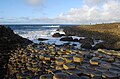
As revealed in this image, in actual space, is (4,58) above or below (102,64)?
below

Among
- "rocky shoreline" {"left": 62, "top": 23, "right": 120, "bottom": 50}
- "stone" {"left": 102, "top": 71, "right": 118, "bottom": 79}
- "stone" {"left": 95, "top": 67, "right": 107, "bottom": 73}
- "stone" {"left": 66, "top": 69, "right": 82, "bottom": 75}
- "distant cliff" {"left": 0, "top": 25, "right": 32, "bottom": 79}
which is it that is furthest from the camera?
"rocky shoreline" {"left": 62, "top": 23, "right": 120, "bottom": 50}

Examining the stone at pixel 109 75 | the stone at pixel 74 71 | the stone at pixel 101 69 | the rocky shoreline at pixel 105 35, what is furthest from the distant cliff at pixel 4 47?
the rocky shoreline at pixel 105 35

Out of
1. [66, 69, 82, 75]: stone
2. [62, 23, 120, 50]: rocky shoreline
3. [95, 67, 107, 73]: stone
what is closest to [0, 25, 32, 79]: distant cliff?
[66, 69, 82, 75]: stone

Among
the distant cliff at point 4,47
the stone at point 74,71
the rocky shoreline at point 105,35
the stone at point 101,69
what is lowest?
the rocky shoreline at point 105,35

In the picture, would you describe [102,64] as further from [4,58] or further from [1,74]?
[4,58]

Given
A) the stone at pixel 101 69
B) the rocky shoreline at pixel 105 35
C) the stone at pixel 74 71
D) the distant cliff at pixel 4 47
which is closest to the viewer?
the stone at pixel 74 71

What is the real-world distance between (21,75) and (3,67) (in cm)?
367

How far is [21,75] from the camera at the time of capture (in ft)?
23.6

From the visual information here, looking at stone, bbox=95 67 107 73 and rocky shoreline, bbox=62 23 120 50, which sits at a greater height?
stone, bbox=95 67 107 73

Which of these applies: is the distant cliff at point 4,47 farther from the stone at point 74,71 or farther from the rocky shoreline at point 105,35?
the rocky shoreline at point 105,35

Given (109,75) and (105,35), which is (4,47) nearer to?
(109,75)

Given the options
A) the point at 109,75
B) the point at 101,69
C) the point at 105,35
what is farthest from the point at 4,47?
the point at 105,35

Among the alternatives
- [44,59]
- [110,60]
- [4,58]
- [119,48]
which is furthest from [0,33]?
[110,60]

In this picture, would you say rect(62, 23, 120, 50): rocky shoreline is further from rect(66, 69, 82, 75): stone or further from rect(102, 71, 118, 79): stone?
rect(102, 71, 118, 79): stone
